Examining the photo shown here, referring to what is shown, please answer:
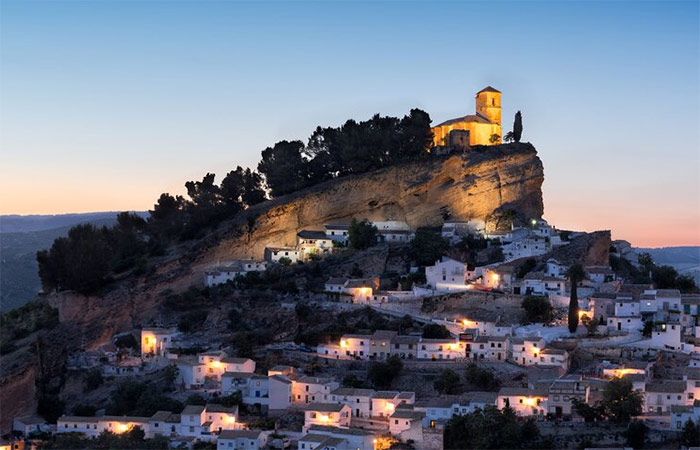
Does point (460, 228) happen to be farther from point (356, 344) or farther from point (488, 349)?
point (488, 349)

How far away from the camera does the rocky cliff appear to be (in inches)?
1506

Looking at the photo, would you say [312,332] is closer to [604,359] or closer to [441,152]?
[604,359]

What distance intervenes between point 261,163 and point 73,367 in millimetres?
14252

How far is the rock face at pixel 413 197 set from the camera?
40.8 metres

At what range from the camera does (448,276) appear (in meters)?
33.9

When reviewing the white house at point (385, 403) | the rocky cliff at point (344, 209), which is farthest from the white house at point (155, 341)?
the white house at point (385, 403)

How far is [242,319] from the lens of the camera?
111 feet

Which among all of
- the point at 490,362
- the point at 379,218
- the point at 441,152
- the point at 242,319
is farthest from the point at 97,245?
the point at 490,362

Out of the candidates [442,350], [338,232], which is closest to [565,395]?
[442,350]

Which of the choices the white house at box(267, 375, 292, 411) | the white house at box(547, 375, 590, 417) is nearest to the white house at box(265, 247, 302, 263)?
the white house at box(267, 375, 292, 411)

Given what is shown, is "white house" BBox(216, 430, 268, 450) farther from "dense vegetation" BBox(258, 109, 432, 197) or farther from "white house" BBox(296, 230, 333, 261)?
"dense vegetation" BBox(258, 109, 432, 197)

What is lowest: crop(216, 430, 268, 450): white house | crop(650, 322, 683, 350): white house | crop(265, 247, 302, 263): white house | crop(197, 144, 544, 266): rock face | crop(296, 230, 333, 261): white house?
crop(216, 430, 268, 450): white house

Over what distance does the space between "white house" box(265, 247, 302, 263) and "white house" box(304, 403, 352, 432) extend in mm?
12708

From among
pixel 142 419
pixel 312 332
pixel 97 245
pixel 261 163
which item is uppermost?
pixel 261 163
